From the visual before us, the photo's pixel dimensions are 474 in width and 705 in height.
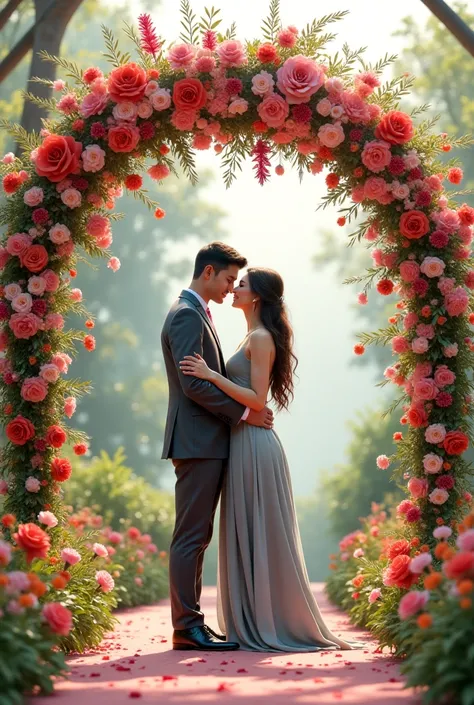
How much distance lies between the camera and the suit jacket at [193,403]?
569cm

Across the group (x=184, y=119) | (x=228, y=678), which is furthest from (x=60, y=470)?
(x=184, y=119)

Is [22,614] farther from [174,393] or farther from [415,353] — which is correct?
[415,353]

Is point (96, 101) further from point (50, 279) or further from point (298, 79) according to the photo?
point (298, 79)

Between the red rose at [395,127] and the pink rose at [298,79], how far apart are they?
51 centimetres

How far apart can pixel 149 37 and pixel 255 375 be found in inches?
94.5

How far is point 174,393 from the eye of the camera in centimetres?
589

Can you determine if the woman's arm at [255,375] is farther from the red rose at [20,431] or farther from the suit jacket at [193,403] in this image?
the red rose at [20,431]

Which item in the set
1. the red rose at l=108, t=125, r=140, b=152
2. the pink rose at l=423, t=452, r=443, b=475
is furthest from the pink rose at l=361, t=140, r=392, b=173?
the pink rose at l=423, t=452, r=443, b=475

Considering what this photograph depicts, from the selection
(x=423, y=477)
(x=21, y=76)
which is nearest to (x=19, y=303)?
(x=423, y=477)

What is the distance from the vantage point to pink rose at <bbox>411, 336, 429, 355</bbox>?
5836mm

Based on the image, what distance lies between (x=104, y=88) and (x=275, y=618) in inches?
145

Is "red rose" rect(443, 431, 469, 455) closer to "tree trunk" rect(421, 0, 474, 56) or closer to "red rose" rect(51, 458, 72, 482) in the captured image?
"red rose" rect(51, 458, 72, 482)

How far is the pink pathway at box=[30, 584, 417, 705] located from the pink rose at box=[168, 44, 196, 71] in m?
3.78

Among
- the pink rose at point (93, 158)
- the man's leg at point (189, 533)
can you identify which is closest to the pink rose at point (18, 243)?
the pink rose at point (93, 158)
